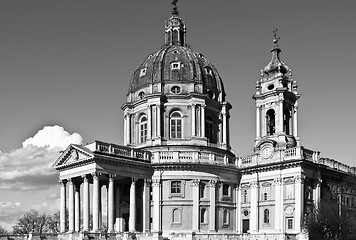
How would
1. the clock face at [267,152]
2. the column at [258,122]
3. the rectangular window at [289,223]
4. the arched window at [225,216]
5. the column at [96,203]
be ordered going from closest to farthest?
the column at [96,203]
the rectangular window at [289,223]
the clock face at [267,152]
the arched window at [225,216]
the column at [258,122]

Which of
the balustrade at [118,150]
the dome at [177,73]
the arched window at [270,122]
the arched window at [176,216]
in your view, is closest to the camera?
the balustrade at [118,150]

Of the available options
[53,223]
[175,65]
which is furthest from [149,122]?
[53,223]


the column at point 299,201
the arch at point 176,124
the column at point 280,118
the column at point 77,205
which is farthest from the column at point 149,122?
the column at point 299,201

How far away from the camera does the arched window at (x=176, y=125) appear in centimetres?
7038

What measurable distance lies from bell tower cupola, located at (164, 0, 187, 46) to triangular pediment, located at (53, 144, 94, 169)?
25968 mm

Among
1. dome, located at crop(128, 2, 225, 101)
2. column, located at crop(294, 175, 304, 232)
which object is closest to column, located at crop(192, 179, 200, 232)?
column, located at crop(294, 175, 304, 232)

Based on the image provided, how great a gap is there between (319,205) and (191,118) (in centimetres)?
2129

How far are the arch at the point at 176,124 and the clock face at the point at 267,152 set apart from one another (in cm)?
1204

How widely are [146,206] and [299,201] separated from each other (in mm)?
18191

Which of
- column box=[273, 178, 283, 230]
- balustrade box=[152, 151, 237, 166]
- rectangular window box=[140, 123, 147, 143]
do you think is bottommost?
column box=[273, 178, 283, 230]

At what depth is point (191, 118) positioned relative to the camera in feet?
230

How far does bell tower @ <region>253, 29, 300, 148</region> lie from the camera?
215ft

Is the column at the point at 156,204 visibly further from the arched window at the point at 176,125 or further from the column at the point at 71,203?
the column at the point at 71,203

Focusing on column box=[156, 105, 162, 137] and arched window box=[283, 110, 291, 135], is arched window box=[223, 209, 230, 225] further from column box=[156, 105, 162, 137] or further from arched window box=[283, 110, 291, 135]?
column box=[156, 105, 162, 137]
